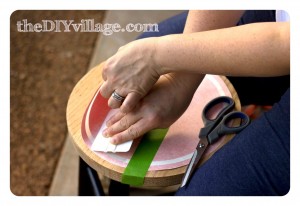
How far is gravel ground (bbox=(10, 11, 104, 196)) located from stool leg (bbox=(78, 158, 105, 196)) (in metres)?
0.39

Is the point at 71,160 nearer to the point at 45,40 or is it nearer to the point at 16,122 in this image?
the point at 16,122

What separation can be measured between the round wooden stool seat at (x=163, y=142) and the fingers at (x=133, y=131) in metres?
0.04

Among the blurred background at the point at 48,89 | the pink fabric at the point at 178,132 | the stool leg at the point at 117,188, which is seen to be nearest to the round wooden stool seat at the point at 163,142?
the pink fabric at the point at 178,132

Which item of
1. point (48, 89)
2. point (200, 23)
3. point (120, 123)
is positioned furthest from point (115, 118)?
point (48, 89)

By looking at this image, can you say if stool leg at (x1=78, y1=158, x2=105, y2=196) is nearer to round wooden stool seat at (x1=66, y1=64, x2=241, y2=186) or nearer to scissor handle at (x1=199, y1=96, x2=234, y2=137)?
round wooden stool seat at (x1=66, y1=64, x2=241, y2=186)

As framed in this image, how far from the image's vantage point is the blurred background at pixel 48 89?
1.48 m

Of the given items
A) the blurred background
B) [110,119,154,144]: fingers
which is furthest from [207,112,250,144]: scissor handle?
the blurred background

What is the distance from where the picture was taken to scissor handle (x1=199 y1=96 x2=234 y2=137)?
2.77 feet

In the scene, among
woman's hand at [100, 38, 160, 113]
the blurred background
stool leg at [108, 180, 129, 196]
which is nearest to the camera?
woman's hand at [100, 38, 160, 113]

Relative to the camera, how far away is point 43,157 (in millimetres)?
1516

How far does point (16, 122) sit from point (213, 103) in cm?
91

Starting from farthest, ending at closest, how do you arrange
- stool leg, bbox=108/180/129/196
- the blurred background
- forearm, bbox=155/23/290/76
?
the blurred background
stool leg, bbox=108/180/129/196
forearm, bbox=155/23/290/76

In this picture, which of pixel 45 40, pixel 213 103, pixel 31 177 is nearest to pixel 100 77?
pixel 213 103
